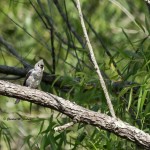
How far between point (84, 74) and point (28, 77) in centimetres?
59

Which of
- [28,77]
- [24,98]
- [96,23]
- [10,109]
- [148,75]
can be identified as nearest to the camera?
[24,98]

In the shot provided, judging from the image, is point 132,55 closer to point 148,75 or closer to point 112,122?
point 148,75

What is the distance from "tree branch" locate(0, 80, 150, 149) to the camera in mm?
3109

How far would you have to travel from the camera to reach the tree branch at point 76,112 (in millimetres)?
3109

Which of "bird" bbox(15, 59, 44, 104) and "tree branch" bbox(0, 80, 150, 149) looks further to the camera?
"bird" bbox(15, 59, 44, 104)

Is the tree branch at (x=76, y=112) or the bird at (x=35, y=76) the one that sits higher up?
the bird at (x=35, y=76)

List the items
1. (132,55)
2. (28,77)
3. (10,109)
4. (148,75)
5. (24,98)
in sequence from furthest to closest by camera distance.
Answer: (10,109) < (28,77) < (132,55) < (148,75) < (24,98)

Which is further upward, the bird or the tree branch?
the bird

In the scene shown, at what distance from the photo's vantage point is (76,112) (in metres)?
3.14

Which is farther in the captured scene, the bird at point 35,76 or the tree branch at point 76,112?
the bird at point 35,76

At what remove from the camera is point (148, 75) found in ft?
11.7

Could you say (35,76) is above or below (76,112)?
above

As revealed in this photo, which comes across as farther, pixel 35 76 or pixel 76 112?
pixel 35 76

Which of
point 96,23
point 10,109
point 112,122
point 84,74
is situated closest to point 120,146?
point 84,74
